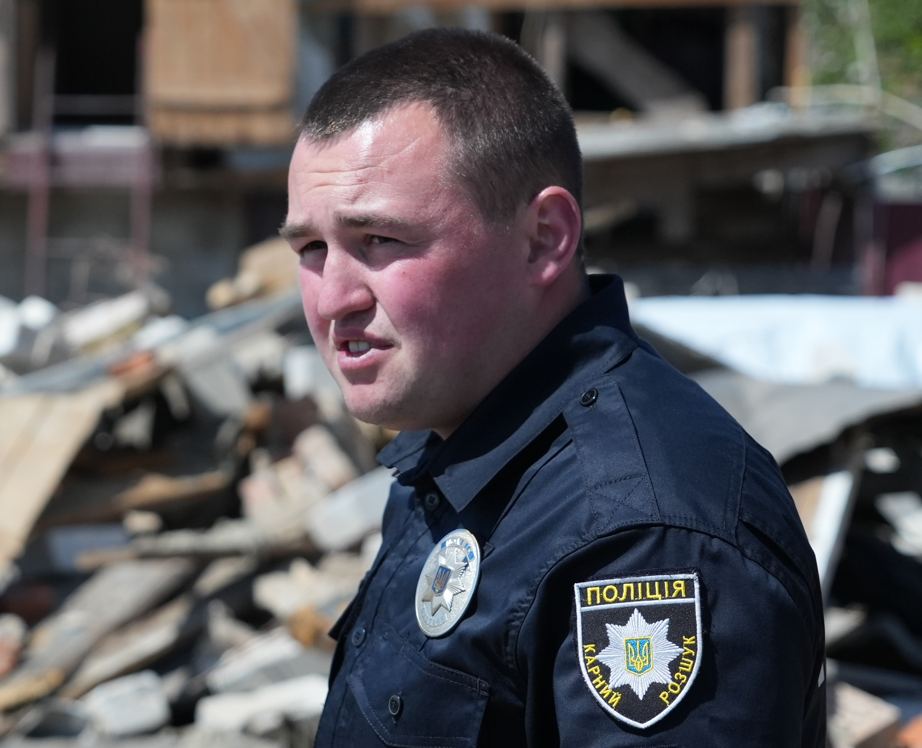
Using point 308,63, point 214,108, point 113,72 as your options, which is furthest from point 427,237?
point 113,72

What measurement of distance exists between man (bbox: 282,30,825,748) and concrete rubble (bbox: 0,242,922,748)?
2104mm

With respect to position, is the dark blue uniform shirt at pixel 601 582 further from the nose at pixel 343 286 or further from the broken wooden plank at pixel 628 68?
the broken wooden plank at pixel 628 68

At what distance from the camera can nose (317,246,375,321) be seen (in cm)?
150

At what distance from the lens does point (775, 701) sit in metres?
1.19

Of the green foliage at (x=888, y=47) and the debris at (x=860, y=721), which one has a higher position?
the green foliage at (x=888, y=47)

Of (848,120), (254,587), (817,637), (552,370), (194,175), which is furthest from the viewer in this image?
(194,175)

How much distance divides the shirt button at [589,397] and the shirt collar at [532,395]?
2cm

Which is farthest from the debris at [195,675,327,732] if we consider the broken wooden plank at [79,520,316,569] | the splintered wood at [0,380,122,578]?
the splintered wood at [0,380,122,578]

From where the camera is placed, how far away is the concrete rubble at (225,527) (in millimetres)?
3975

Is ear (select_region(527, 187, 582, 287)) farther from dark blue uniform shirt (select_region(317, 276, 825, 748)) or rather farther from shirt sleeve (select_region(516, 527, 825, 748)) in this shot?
shirt sleeve (select_region(516, 527, 825, 748))

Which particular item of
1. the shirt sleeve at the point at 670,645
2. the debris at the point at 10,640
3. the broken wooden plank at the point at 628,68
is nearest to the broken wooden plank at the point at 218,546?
the debris at the point at 10,640

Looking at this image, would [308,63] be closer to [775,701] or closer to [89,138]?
[89,138]

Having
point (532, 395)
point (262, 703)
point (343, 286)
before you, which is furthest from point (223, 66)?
point (532, 395)

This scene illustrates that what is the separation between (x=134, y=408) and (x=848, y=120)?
7073 mm
